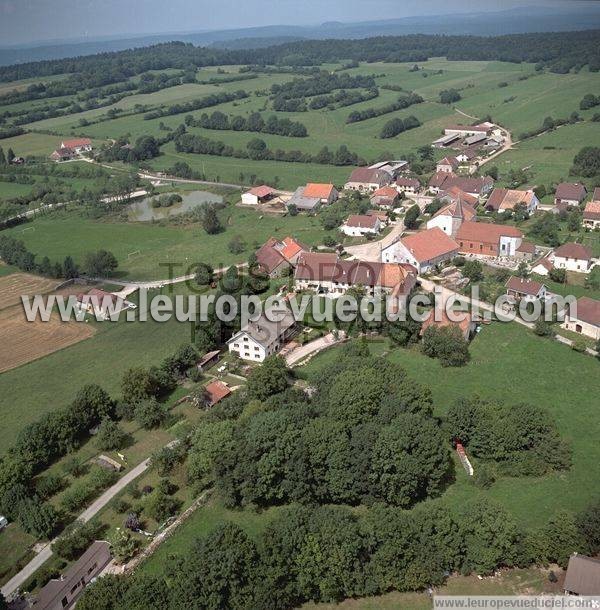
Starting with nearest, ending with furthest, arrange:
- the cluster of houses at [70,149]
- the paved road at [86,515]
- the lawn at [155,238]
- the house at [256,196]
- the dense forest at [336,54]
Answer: the paved road at [86,515]
the lawn at [155,238]
the house at [256,196]
the cluster of houses at [70,149]
the dense forest at [336,54]

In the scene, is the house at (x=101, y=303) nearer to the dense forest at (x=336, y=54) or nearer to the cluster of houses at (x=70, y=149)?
the cluster of houses at (x=70, y=149)

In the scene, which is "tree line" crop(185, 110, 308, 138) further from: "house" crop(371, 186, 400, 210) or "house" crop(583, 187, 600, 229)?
"house" crop(583, 187, 600, 229)

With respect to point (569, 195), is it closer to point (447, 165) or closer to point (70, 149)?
point (447, 165)

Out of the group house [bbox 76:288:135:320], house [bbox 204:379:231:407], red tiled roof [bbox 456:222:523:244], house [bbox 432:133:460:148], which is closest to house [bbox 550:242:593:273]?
red tiled roof [bbox 456:222:523:244]

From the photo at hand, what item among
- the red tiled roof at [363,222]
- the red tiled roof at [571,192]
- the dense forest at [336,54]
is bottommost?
the red tiled roof at [363,222]

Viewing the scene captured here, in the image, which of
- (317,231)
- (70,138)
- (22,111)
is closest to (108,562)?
(317,231)

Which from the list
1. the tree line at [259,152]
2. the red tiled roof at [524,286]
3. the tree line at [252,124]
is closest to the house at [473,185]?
the tree line at [259,152]
